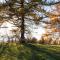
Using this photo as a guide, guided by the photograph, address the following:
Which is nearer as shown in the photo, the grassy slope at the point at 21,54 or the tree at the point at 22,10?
the grassy slope at the point at 21,54

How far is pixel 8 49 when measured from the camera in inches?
287

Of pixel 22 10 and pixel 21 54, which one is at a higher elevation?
pixel 22 10

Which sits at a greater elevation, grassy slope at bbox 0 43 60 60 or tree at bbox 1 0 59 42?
tree at bbox 1 0 59 42

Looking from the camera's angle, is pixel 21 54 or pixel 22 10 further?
pixel 22 10

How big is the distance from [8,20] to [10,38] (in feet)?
2.84

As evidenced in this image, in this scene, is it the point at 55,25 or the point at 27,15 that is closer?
the point at 27,15

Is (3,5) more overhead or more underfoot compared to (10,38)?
more overhead

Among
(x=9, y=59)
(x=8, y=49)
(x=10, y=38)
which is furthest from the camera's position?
(x=10, y=38)

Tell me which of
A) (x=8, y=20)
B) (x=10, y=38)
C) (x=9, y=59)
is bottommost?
(x=9, y=59)

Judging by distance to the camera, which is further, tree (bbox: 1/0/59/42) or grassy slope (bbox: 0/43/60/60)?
tree (bbox: 1/0/59/42)

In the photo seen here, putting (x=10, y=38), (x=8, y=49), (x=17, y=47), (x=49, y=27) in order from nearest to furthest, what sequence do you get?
(x=8, y=49), (x=17, y=47), (x=10, y=38), (x=49, y=27)

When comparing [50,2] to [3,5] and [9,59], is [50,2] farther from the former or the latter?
[9,59]

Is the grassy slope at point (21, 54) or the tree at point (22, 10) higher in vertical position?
the tree at point (22, 10)

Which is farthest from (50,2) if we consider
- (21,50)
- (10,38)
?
(21,50)
